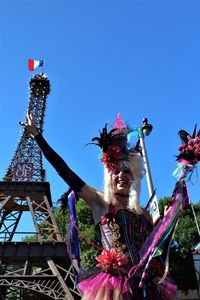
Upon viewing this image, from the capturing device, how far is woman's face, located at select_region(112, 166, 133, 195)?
387cm

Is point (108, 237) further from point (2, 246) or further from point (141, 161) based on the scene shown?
point (2, 246)

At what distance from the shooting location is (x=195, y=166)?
363cm

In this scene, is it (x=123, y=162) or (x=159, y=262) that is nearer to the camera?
(x=159, y=262)

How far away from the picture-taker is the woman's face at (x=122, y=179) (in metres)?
3.87

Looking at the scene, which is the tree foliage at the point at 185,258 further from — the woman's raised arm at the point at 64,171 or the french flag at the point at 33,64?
the french flag at the point at 33,64

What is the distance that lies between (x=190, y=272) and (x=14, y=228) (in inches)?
550

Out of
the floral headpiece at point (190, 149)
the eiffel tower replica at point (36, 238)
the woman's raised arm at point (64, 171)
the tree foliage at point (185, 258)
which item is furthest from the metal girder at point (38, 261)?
the floral headpiece at point (190, 149)

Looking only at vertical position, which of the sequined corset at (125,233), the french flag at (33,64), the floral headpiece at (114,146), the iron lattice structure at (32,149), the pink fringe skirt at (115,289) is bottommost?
the pink fringe skirt at (115,289)


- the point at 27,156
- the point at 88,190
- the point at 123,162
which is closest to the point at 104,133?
the point at 123,162

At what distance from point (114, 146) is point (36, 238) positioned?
88.4 ft

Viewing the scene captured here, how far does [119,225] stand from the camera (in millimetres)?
3545

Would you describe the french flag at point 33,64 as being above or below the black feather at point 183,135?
above

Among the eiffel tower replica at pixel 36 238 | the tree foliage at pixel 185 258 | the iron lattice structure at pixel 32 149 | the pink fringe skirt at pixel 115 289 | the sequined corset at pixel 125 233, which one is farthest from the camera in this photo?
the iron lattice structure at pixel 32 149

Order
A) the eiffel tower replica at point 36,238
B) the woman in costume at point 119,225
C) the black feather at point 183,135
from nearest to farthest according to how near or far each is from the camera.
→ the woman in costume at point 119,225, the black feather at point 183,135, the eiffel tower replica at point 36,238
